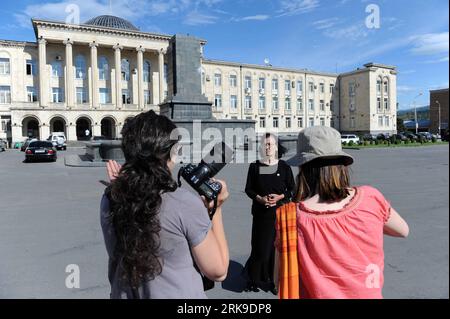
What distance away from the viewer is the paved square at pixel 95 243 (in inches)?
129

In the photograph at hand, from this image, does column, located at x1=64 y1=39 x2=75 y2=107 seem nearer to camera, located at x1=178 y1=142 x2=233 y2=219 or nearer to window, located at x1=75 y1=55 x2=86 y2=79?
window, located at x1=75 y1=55 x2=86 y2=79

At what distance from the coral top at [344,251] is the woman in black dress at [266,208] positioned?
2.03 metres

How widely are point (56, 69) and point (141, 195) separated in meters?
61.8

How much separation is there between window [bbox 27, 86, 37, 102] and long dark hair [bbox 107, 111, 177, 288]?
61285 millimetres

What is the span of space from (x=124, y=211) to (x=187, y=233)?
311mm

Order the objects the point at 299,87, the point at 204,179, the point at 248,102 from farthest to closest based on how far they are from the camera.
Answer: the point at 299,87, the point at 248,102, the point at 204,179

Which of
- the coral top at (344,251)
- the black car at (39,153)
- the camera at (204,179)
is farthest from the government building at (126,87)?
the coral top at (344,251)

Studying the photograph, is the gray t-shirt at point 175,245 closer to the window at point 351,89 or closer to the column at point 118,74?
the column at point 118,74

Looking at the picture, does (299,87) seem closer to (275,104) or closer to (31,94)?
(275,104)

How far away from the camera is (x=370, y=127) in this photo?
71062 mm

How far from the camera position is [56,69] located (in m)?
55.3

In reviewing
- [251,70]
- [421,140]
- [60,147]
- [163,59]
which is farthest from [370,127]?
[60,147]

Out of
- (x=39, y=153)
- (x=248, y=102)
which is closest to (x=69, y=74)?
(x=248, y=102)

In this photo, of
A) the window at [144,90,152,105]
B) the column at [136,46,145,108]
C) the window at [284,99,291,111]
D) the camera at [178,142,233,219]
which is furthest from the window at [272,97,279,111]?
the camera at [178,142,233,219]
